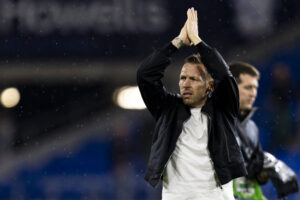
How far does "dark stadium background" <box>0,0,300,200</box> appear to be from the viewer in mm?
7711

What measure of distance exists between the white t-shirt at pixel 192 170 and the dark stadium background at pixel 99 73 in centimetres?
556

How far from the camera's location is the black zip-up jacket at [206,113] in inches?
75.6

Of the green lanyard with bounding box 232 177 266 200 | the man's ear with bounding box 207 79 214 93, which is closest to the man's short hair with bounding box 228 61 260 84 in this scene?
the green lanyard with bounding box 232 177 266 200

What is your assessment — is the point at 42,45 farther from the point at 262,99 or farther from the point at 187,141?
the point at 187,141

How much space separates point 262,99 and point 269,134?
0.54 m

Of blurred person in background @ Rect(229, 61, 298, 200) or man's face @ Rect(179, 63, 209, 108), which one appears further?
blurred person in background @ Rect(229, 61, 298, 200)

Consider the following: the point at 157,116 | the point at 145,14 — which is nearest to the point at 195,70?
the point at 157,116

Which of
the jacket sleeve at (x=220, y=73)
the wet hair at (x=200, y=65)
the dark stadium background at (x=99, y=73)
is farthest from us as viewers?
the dark stadium background at (x=99, y=73)

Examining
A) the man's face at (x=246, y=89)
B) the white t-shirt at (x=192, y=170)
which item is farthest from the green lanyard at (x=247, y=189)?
the white t-shirt at (x=192, y=170)

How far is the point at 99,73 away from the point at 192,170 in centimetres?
660

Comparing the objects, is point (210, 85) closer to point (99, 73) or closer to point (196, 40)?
point (196, 40)

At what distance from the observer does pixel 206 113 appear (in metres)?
2.00

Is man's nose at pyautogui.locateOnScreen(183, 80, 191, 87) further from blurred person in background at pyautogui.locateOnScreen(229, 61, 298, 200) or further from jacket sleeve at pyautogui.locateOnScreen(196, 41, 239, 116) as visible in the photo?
blurred person in background at pyautogui.locateOnScreen(229, 61, 298, 200)

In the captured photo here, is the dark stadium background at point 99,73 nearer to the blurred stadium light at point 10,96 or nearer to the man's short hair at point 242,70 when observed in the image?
the blurred stadium light at point 10,96
